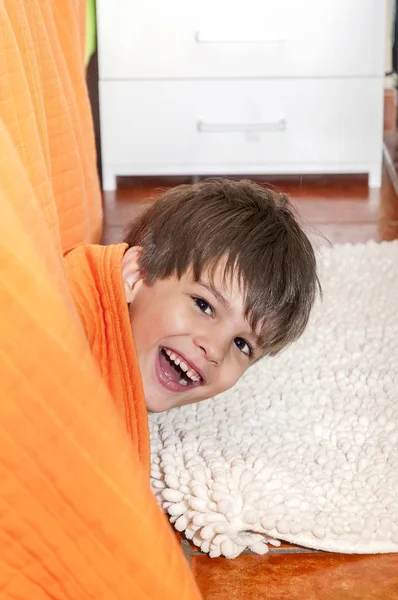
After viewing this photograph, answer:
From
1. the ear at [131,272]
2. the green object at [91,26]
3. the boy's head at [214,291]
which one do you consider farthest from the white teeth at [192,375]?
the green object at [91,26]

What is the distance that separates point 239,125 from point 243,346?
125 centimetres

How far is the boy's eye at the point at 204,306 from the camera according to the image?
0.99m

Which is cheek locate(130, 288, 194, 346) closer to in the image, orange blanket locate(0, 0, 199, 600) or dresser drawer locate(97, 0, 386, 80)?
orange blanket locate(0, 0, 199, 600)

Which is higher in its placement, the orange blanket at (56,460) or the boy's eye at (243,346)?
the orange blanket at (56,460)

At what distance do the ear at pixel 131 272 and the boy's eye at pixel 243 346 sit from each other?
0.12 meters

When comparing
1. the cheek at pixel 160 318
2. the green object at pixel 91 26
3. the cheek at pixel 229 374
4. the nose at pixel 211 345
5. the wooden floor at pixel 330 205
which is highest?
the green object at pixel 91 26

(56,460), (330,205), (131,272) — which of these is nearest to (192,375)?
(131,272)

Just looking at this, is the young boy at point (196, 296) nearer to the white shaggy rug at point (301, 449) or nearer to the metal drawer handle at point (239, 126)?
the white shaggy rug at point (301, 449)

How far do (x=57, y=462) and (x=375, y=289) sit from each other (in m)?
0.99

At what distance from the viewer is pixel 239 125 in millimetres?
2188

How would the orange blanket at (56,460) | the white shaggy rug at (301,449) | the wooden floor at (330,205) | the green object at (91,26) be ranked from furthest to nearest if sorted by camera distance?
the green object at (91,26), the wooden floor at (330,205), the white shaggy rug at (301,449), the orange blanket at (56,460)

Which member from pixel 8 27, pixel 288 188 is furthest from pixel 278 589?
pixel 288 188

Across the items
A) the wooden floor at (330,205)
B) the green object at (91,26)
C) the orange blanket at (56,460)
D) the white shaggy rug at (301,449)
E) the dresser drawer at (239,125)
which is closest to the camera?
the orange blanket at (56,460)

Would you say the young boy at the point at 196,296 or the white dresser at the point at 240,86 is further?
the white dresser at the point at 240,86
